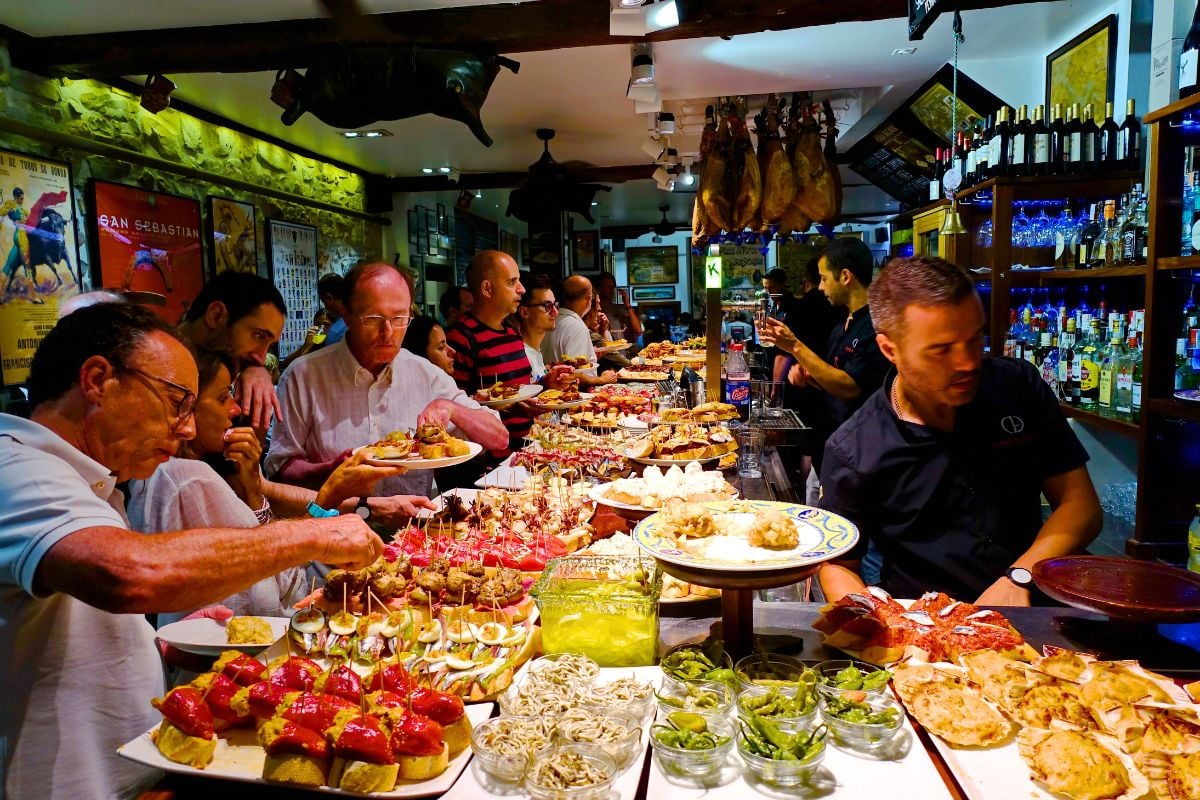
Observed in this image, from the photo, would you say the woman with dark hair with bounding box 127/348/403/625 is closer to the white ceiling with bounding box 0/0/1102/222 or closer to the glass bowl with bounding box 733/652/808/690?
the glass bowl with bounding box 733/652/808/690

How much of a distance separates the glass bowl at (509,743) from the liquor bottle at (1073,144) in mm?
6054

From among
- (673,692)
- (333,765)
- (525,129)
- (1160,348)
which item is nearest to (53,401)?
(333,765)

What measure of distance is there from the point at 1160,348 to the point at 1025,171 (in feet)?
7.29

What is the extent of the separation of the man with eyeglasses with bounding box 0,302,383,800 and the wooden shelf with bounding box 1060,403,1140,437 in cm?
428

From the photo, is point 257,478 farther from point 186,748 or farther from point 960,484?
point 960,484

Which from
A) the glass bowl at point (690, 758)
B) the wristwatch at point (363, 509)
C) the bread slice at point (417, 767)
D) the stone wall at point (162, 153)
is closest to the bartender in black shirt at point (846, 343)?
the wristwatch at point (363, 509)

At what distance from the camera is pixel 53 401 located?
1671 millimetres

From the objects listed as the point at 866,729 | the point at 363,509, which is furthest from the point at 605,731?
the point at 363,509

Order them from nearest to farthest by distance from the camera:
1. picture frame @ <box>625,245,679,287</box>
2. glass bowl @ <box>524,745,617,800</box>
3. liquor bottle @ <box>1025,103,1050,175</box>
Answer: glass bowl @ <box>524,745,617,800</box>
liquor bottle @ <box>1025,103,1050,175</box>
picture frame @ <box>625,245,679,287</box>

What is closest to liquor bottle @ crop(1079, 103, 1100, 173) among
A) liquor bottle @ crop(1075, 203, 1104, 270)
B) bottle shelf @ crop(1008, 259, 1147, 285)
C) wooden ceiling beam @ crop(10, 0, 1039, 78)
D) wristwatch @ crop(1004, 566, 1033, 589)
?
liquor bottle @ crop(1075, 203, 1104, 270)

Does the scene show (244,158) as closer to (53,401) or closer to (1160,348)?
(53,401)

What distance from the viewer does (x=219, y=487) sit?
2398mm

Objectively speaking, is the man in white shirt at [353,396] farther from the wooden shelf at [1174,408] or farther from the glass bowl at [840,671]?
the wooden shelf at [1174,408]

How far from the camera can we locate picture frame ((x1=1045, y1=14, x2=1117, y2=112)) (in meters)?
5.39
